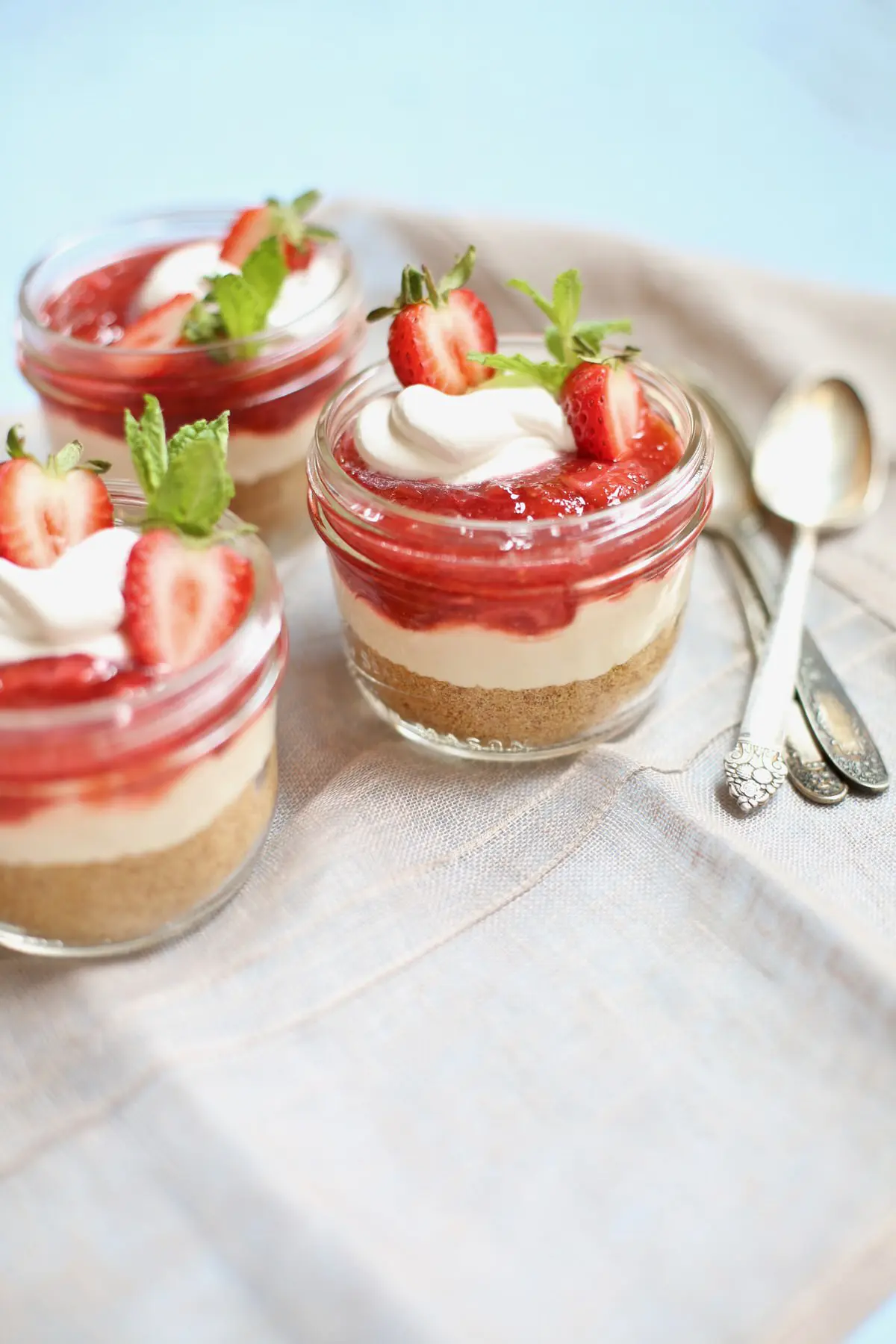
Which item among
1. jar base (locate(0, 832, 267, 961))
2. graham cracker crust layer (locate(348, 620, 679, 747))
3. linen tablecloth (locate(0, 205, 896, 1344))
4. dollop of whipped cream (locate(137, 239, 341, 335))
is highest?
dollop of whipped cream (locate(137, 239, 341, 335))

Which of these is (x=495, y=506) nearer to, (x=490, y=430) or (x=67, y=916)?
(x=490, y=430)

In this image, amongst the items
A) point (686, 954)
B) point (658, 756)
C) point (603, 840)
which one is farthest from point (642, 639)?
point (686, 954)

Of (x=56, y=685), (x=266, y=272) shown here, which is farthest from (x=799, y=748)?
(x=266, y=272)

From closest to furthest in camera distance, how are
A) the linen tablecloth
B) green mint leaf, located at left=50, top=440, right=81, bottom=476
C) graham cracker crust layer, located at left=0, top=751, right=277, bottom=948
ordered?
the linen tablecloth
graham cracker crust layer, located at left=0, top=751, right=277, bottom=948
green mint leaf, located at left=50, top=440, right=81, bottom=476

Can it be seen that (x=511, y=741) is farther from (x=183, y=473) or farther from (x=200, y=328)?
(x=200, y=328)

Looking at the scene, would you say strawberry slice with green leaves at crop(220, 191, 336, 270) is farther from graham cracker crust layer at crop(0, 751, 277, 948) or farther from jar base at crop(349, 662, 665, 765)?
graham cracker crust layer at crop(0, 751, 277, 948)

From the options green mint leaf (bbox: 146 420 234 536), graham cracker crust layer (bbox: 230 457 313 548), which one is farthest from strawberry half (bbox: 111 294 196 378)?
green mint leaf (bbox: 146 420 234 536)

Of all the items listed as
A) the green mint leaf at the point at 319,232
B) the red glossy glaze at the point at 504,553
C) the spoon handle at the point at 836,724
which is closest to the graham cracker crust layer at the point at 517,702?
the red glossy glaze at the point at 504,553
